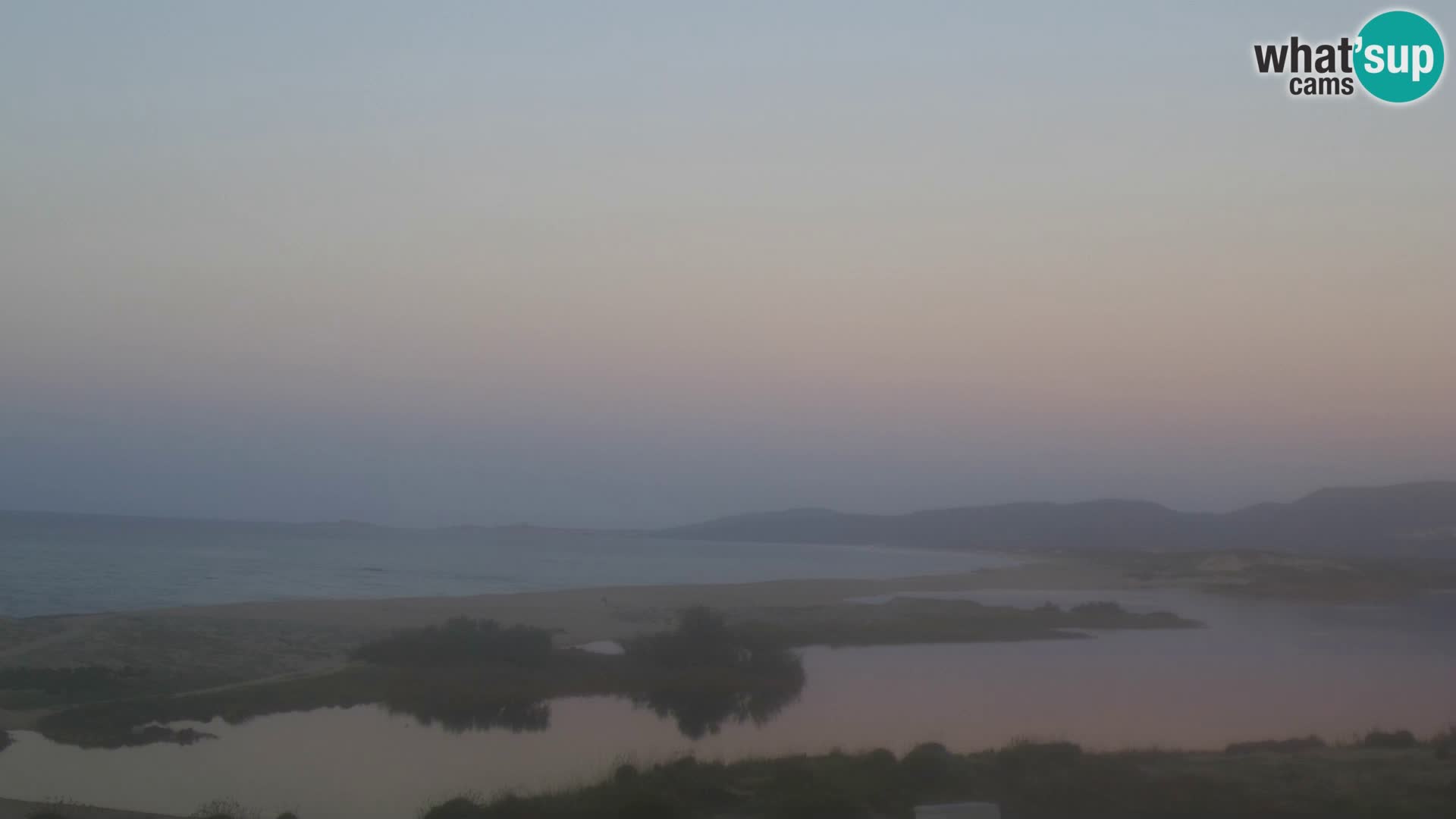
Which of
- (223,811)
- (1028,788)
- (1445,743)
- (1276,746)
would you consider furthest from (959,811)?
(1445,743)

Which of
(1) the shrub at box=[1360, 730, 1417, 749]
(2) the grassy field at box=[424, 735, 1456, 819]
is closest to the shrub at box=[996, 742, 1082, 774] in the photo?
(2) the grassy field at box=[424, 735, 1456, 819]

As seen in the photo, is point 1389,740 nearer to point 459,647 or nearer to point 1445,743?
point 1445,743

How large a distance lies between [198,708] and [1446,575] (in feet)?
180

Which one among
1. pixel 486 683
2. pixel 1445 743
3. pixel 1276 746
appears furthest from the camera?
pixel 486 683

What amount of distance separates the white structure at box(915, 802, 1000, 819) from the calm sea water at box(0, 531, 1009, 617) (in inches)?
1364

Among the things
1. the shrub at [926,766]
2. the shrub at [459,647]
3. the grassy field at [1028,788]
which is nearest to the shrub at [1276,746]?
the grassy field at [1028,788]

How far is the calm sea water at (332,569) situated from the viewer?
4784 centimetres

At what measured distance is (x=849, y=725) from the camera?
19.9 m

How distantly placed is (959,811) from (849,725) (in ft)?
27.8

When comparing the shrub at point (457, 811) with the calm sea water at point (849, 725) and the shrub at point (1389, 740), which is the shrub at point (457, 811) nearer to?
the calm sea water at point (849, 725)

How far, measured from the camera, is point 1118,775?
1361cm

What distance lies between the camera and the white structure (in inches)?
448

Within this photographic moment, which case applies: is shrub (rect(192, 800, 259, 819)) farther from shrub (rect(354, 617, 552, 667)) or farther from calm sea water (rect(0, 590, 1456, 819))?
shrub (rect(354, 617, 552, 667))

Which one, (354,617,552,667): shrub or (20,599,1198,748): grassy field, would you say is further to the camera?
(354,617,552,667): shrub
